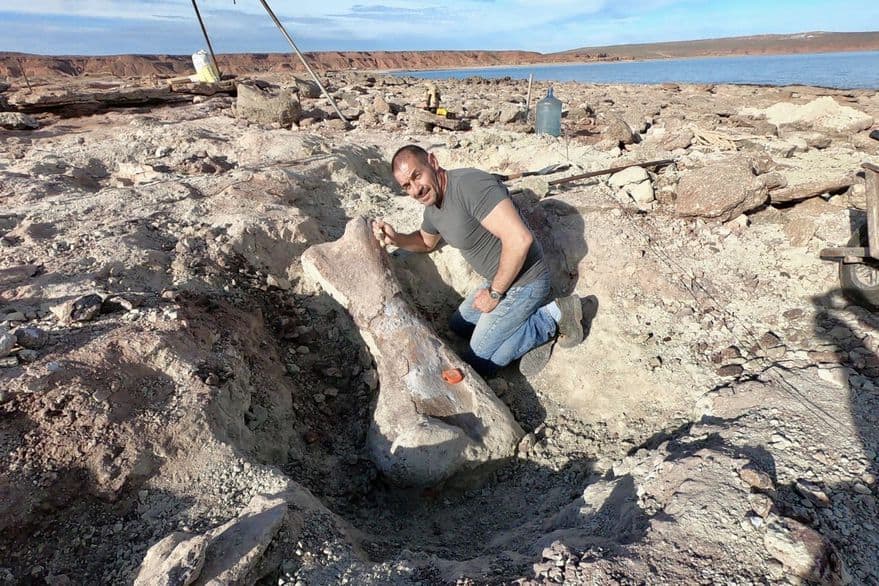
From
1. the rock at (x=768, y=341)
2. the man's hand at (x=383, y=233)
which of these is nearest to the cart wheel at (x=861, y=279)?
the rock at (x=768, y=341)

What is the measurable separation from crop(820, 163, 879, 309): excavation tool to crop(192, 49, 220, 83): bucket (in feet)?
33.2

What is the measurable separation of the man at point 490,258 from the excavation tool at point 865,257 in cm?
176

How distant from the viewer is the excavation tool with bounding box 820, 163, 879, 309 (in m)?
2.99

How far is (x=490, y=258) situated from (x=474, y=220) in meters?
0.34

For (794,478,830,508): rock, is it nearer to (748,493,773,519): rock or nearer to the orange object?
(748,493,773,519): rock

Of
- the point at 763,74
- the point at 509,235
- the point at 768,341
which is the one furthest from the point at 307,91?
the point at 763,74

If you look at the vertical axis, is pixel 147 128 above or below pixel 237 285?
above

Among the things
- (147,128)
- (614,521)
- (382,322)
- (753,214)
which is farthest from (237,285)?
(753,214)

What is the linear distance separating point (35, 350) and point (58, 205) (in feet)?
6.51

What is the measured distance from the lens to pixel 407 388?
2.83 meters

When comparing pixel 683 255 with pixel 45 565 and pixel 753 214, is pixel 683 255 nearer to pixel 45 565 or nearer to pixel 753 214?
pixel 753 214

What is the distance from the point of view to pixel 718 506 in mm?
1817

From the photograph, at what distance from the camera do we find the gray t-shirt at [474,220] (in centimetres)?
283

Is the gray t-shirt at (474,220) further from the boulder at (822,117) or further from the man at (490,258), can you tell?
the boulder at (822,117)
